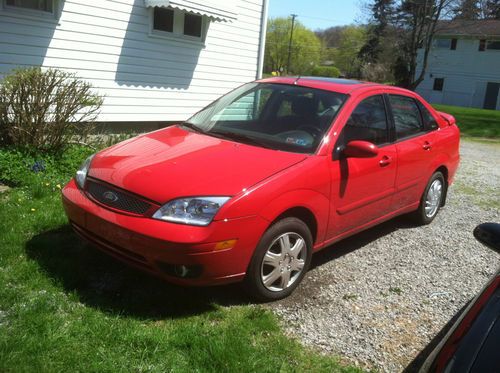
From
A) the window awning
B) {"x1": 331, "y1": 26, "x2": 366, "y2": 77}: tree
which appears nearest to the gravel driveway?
the window awning

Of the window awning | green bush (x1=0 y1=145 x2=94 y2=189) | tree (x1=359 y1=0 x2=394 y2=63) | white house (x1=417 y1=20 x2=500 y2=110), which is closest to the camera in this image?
green bush (x1=0 y1=145 x2=94 y2=189)

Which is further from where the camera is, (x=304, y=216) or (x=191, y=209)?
A: (x=304, y=216)

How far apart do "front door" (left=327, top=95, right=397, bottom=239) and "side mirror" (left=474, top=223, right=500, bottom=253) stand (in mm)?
1423

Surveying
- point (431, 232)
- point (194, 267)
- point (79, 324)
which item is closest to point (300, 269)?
point (194, 267)

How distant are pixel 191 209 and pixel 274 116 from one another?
1.64 m

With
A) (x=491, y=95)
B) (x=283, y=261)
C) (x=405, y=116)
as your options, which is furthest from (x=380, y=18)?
(x=283, y=261)

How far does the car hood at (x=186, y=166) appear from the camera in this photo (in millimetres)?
3467

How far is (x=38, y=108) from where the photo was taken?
6078mm

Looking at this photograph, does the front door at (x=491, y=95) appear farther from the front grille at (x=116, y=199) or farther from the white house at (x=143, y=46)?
the front grille at (x=116, y=199)

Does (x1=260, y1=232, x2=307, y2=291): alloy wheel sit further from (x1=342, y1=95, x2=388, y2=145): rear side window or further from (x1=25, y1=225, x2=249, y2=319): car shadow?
(x1=342, y1=95, x2=388, y2=145): rear side window

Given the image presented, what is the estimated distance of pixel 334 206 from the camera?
421 cm

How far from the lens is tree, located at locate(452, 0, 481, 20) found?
27.5 m

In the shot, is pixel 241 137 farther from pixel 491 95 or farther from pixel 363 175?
pixel 491 95

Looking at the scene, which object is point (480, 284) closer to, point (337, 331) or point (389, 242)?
point (389, 242)
